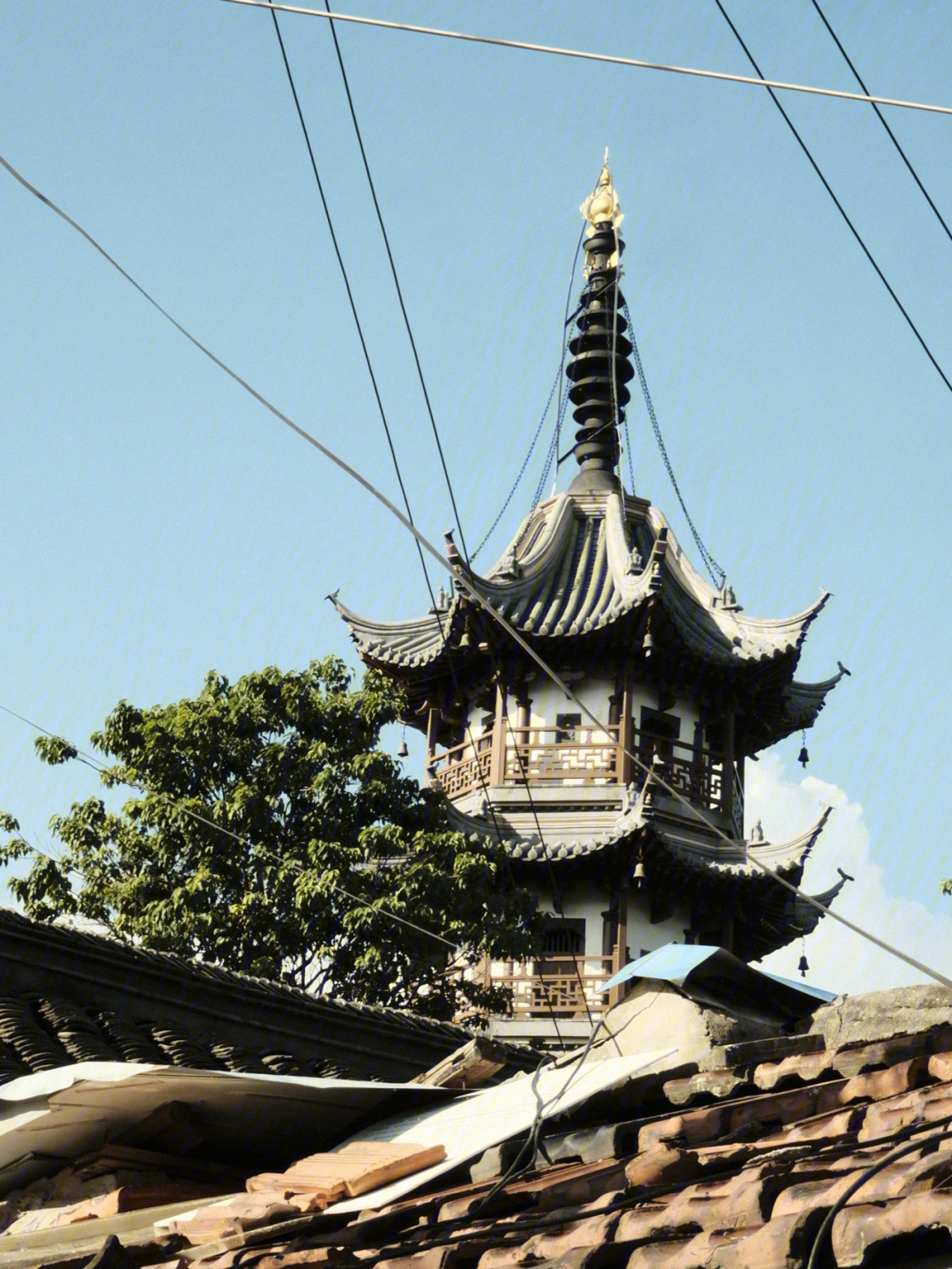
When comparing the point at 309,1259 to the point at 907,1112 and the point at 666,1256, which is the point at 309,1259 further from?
the point at 907,1112

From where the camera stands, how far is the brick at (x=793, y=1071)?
502 centimetres

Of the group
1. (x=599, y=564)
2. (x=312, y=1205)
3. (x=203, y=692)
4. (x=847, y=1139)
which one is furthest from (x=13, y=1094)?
(x=599, y=564)

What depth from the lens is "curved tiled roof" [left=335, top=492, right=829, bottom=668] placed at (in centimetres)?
2552

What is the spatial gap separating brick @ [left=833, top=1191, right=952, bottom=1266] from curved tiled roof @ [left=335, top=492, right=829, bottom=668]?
21116 mm

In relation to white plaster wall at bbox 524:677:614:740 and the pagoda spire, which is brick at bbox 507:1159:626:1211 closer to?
white plaster wall at bbox 524:677:614:740

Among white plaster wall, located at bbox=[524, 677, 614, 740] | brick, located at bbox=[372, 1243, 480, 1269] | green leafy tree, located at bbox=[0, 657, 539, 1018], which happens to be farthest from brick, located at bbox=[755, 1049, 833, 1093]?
white plaster wall, located at bbox=[524, 677, 614, 740]

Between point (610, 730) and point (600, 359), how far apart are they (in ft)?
28.0

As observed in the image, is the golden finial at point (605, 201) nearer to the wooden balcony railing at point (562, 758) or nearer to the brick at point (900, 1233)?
the wooden balcony railing at point (562, 758)

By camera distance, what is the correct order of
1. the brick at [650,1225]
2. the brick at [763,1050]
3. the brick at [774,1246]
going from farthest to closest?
the brick at [763,1050], the brick at [650,1225], the brick at [774,1246]

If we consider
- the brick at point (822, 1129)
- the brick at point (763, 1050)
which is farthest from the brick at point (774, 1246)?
the brick at point (763, 1050)

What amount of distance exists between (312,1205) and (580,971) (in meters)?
18.3

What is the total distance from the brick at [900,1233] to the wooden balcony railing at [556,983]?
19180 millimetres

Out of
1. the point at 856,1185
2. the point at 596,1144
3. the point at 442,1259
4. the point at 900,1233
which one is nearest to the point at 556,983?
the point at 596,1144

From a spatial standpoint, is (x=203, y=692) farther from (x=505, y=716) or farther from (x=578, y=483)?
(x=578, y=483)
